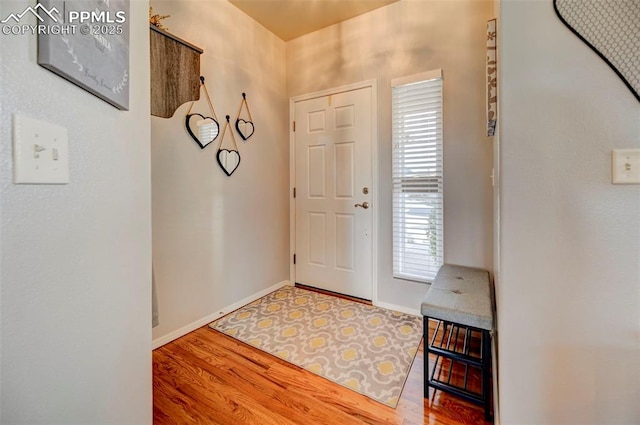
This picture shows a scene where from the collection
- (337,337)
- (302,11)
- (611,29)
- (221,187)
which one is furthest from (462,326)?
(302,11)

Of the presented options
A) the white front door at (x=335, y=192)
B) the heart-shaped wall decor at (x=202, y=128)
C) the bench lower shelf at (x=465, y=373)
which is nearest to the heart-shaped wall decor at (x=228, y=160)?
the heart-shaped wall decor at (x=202, y=128)

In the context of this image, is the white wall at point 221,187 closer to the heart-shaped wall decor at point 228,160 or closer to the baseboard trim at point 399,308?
the heart-shaped wall decor at point 228,160

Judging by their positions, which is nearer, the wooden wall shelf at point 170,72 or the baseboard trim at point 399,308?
the wooden wall shelf at point 170,72

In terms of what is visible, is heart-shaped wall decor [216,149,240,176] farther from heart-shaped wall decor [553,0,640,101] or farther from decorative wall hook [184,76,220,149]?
heart-shaped wall decor [553,0,640,101]

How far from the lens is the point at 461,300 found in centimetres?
148

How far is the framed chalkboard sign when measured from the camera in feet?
1.77

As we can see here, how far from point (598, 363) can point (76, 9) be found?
175 centimetres

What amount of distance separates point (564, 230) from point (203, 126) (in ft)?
7.36

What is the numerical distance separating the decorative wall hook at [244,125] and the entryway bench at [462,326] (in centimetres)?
201

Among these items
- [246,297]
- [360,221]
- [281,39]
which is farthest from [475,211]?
[281,39]

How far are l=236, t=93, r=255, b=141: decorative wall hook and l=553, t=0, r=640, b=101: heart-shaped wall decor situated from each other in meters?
2.19

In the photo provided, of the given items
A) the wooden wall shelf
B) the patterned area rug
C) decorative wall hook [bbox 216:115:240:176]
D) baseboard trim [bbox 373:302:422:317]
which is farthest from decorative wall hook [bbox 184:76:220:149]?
baseboard trim [bbox 373:302:422:317]

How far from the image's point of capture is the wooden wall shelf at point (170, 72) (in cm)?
147

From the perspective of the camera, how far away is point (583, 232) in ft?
2.91
